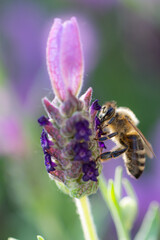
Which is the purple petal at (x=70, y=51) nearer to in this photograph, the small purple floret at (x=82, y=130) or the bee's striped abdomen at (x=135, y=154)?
the small purple floret at (x=82, y=130)

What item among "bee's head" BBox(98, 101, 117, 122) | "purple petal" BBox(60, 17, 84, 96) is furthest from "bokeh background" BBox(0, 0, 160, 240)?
"purple petal" BBox(60, 17, 84, 96)

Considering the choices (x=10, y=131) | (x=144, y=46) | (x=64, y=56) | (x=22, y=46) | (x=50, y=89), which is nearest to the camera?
(x=64, y=56)

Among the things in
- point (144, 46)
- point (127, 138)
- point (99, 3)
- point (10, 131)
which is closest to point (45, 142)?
point (127, 138)

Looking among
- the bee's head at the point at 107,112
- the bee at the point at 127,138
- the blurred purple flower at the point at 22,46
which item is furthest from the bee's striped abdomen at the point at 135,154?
the blurred purple flower at the point at 22,46

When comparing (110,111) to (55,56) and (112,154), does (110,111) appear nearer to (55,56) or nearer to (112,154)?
(112,154)

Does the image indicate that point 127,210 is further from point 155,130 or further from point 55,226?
point 155,130

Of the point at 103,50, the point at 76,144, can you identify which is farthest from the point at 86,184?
the point at 103,50

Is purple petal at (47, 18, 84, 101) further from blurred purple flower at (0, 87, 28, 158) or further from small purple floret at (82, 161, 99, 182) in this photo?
blurred purple flower at (0, 87, 28, 158)
